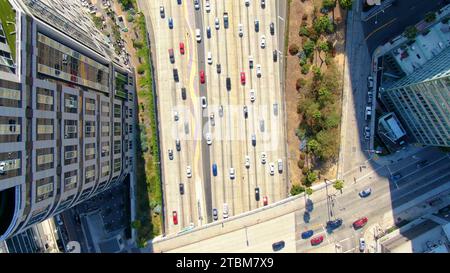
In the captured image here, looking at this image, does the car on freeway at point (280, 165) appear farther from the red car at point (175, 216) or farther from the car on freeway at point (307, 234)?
the red car at point (175, 216)

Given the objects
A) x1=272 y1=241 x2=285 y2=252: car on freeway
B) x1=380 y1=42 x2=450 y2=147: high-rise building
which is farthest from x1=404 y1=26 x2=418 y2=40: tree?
x1=272 y1=241 x2=285 y2=252: car on freeway

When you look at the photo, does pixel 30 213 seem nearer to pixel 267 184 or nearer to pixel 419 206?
pixel 267 184

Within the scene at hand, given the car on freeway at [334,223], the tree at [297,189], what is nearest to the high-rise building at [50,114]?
the tree at [297,189]

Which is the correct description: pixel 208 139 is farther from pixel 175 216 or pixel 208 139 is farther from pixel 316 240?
pixel 316 240

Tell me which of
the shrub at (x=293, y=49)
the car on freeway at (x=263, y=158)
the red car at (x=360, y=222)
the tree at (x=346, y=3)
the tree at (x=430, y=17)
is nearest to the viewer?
the tree at (x=346, y=3)

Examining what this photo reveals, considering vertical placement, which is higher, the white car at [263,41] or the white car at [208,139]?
the white car at [263,41]

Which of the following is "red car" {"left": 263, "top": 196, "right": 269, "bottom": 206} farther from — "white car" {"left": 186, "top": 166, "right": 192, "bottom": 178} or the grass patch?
the grass patch

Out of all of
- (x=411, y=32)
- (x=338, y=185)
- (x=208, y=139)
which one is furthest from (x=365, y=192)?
(x=208, y=139)

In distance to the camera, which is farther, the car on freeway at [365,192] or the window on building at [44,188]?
the car on freeway at [365,192]
